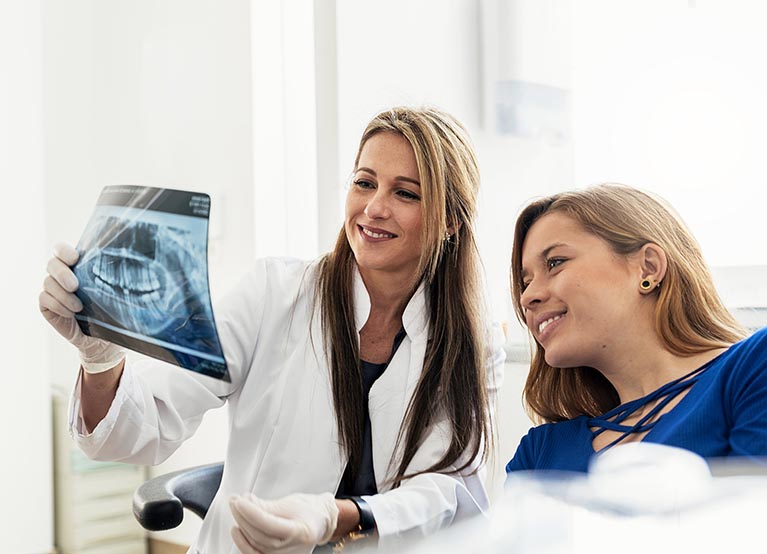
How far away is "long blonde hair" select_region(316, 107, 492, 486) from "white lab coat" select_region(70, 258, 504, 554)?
0.02m

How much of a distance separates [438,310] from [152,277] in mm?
554

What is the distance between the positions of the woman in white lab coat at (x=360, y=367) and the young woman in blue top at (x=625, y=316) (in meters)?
0.18

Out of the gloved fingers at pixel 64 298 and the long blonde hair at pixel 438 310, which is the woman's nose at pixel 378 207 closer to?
the long blonde hair at pixel 438 310

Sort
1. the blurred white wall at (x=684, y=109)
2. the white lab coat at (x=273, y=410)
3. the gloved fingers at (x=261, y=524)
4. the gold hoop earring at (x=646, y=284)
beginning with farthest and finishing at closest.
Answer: the blurred white wall at (x=684, y=109)
the white lab coat at (x=273, y=410)
the gold hoop earring at (x=646, y=284)
the gloved fingers at (x=261, y=524)

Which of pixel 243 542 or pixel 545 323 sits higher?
pixel 545 323

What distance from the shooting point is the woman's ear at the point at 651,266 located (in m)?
1.21

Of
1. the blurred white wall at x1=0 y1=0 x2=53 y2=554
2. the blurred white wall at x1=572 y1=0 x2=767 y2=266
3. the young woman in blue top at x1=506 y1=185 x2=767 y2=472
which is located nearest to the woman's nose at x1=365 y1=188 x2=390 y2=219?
the young woman in blue top at x1=506 y1=185 x2=767 y2=472

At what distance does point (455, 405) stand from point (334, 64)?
4.43 feet

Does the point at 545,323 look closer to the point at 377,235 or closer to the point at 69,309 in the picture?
the point at 377,235

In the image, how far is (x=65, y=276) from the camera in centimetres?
122

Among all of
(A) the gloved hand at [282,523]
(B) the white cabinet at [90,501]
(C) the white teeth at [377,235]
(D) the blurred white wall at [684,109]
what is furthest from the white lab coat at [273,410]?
(B) the white cabinet at [90,501]

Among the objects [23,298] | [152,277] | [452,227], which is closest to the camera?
[152,277]

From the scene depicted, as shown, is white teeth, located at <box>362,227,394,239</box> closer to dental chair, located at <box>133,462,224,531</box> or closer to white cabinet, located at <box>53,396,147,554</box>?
dental chair, located at <box>133,462,224,531</box>

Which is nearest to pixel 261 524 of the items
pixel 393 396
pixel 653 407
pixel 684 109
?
pixel 393 396
